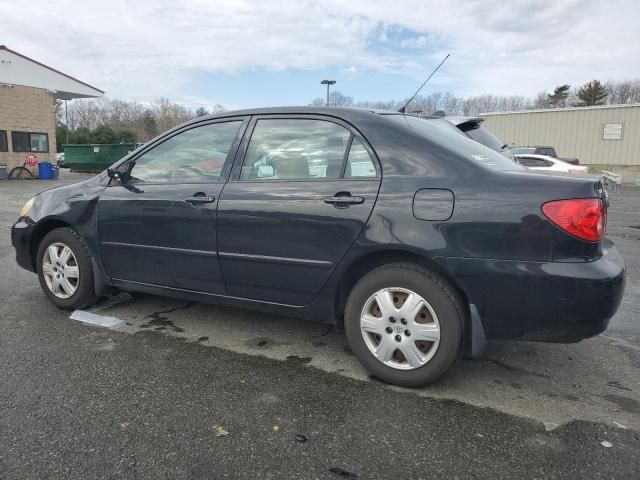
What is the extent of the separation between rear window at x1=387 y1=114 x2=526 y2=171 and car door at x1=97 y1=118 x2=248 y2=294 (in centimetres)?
116

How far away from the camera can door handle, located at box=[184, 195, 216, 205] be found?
3478 mm

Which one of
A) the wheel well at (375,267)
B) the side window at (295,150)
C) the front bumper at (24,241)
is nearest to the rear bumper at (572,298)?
the wheel well at (375,267)

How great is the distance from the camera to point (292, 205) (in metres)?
3.18

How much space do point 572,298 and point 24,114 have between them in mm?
25120

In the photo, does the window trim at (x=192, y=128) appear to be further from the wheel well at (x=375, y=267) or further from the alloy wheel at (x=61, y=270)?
the wheel well at (x=375, y=267)

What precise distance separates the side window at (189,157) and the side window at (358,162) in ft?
3.09

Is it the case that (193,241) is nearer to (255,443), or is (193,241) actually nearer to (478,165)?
(255,443)

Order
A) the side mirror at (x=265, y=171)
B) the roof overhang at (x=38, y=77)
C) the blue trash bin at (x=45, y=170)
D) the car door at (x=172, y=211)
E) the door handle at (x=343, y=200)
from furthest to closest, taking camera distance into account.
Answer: the blue trash bin at (x=45, y=170)
the roof overhang at (x=38, y=77)
the car door at (x=172, y=211)
the side mirror at (x=265, y=171)
the door handle at (x=343, y=200)

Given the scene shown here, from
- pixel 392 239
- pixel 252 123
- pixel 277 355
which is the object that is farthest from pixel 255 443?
pixel 252 123

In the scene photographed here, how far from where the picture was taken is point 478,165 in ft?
9.37

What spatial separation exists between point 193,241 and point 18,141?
76.0 feet

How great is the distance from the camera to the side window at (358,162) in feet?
10.1

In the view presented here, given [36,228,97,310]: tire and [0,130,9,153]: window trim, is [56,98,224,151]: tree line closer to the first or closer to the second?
[0,130,9,153]: window trim

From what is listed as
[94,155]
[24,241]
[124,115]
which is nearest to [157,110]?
[124,115]
